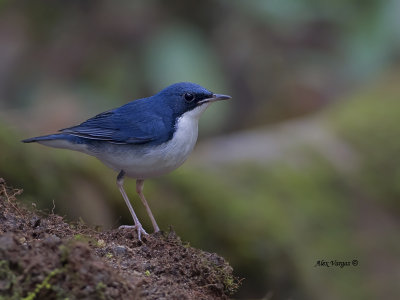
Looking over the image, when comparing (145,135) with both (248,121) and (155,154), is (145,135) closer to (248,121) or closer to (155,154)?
(155,154)

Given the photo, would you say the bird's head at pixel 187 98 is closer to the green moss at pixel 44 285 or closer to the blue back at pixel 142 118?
the blue back at pixel 142 118

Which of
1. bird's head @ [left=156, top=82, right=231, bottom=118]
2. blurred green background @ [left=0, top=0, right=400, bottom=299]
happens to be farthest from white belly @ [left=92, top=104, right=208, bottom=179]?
blurred green background @ [left=0, top=0, right=400, bottom=299]

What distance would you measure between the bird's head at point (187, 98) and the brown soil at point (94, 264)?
1190 millimetres

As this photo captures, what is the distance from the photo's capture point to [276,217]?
7.88 meters

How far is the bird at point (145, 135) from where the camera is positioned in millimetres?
5359

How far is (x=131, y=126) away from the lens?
18.4 feet

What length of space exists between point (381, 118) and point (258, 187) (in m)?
2.70

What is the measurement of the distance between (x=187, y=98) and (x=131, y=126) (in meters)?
0.54

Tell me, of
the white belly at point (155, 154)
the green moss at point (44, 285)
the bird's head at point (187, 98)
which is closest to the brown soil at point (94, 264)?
the green moss at point (44, 285)

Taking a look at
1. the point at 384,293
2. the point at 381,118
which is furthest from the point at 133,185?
the point at 381,118

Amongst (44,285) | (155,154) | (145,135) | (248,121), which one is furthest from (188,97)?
(248,121)

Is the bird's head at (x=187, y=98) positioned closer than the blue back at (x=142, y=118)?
No

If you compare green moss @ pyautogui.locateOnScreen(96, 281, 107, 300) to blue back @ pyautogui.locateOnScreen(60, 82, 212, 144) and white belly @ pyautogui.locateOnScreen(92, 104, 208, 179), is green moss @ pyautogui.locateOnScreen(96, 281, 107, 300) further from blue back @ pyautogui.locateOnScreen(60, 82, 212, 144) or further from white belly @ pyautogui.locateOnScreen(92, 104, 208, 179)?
blue back @ pyautogui.locateOnScreen(60, 82, 212, 144)

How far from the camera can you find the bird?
5359 millimetres
